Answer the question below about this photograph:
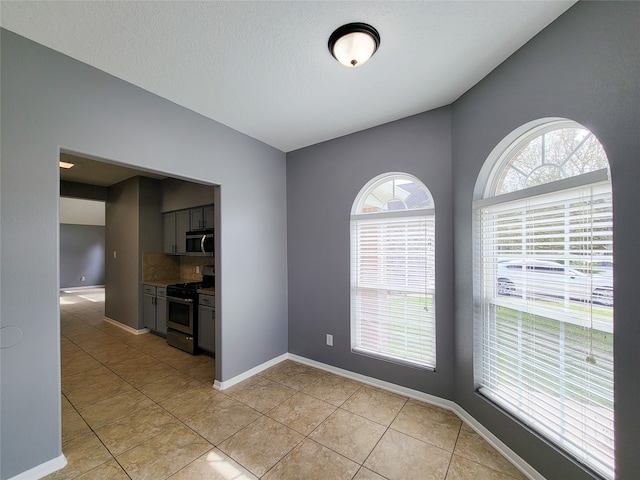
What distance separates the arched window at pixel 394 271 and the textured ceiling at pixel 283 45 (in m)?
0.90

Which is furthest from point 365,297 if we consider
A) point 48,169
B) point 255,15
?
point 48,169

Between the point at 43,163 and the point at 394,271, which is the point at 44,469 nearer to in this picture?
the point at 43,163

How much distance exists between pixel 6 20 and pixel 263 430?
3201 millimetres

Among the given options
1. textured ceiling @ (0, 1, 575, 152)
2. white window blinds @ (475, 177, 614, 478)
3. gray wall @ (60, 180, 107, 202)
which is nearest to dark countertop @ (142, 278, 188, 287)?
gray wall @ (60, 180, 107, 202)

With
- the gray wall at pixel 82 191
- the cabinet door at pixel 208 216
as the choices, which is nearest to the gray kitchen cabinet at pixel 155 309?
the cabinet door at pixel 208 216

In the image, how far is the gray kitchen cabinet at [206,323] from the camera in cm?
352

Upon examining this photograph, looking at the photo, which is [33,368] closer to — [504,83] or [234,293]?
[234,293]

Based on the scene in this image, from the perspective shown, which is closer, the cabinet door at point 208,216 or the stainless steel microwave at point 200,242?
the stainless steel microwave at point 200,242

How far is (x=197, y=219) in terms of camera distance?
14.4 ft

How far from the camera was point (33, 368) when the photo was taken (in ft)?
5.57

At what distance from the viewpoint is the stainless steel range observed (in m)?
3.74

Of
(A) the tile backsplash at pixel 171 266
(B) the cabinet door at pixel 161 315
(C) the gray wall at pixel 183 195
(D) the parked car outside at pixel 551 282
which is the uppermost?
(C) the gray wall at pixel 183 195

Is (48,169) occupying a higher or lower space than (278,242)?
higher

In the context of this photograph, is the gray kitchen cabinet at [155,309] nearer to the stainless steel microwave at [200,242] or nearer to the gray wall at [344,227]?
the stainless steel microwave at [200,242]
